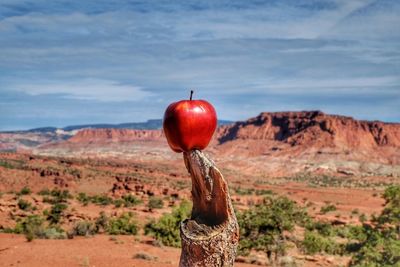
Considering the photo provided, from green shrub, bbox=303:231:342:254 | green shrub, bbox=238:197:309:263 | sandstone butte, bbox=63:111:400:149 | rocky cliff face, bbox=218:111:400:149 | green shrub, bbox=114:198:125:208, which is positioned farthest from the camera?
rocky cliff face, bbox=218:111:400:149

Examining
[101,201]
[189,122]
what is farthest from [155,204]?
[189,122]

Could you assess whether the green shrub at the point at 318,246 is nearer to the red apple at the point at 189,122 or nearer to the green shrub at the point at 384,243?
the green shrub at the point at 384,243

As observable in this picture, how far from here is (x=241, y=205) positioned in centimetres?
4097

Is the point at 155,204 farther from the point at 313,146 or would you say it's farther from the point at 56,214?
the point at 313,146

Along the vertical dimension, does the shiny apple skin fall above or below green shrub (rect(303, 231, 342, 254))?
above

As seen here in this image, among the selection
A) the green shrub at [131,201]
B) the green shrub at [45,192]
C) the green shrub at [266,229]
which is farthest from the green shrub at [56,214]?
the green shrub at [45,192]

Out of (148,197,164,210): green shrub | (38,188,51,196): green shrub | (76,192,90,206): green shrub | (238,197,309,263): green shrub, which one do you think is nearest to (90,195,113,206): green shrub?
(76,192,90,206): green shrub

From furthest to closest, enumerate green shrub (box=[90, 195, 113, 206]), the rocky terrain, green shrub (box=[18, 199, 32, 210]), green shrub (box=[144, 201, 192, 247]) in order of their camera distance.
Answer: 1. the rocky terrain
2. green shrub (box=[90, 195, 113, 206])
3. green shrub (box=[18, 199, 32, 210])
4. green shrub (box=[144, 201, 192, 247])

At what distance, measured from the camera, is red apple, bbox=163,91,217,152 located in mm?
4578

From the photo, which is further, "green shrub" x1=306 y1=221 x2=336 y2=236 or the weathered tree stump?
"green shrub" x1=306 y1=221 x2=336 y2=236

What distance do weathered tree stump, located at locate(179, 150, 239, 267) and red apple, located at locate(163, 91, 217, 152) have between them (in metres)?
0.26

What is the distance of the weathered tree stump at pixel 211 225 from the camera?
4.95m

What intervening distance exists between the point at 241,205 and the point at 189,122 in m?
37.1

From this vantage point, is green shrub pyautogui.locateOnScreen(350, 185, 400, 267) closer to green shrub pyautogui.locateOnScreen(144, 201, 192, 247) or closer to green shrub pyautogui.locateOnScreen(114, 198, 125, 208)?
green shrub pyautogui.locateOnScreen(144, 201, 192, 247)
